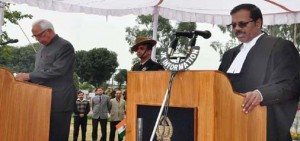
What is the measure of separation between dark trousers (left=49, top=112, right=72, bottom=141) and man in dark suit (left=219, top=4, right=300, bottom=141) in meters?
2.37

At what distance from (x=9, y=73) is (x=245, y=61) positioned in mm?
2099

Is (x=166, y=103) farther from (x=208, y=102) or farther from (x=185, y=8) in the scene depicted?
(x=185, y=8)

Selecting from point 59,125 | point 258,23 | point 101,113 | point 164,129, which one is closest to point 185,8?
point 59,125

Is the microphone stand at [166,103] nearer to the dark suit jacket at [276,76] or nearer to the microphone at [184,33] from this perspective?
the microphone at [184,33]

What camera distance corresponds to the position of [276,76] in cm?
281

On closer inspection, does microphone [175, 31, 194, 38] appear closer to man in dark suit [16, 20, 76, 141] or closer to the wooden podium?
the wooden podium

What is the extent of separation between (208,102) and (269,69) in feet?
2.54

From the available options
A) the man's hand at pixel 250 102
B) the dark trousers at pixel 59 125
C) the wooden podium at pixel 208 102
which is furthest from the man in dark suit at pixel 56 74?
the man's hand at pixel 250 102

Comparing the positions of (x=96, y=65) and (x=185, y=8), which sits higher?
(x=96, y=65)

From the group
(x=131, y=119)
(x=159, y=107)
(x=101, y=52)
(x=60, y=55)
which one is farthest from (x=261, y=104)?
(x=101, y=52)

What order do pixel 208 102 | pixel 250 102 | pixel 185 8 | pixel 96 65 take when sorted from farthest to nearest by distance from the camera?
pixel 96 65, pixel 185 8, pixel 250 102, pixel 208 102

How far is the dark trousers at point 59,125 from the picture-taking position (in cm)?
478

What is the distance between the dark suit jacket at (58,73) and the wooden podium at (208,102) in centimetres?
215

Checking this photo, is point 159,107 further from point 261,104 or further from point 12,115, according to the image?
point 12,115
